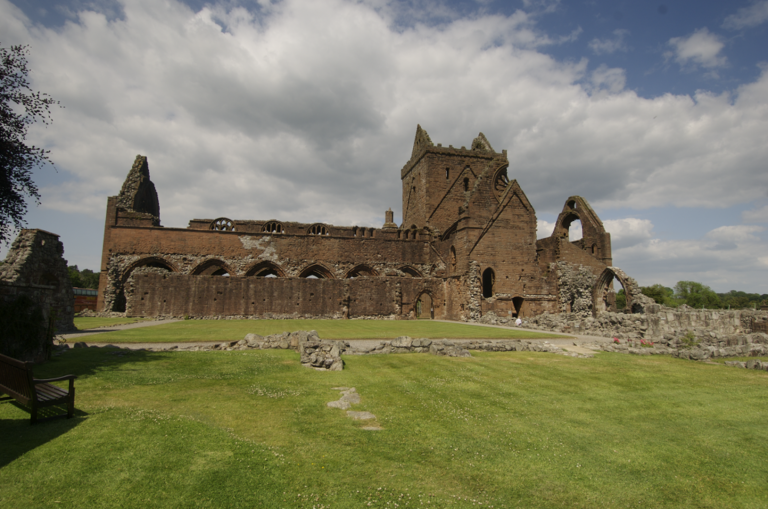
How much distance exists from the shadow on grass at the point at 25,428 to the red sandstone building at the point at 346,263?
2113 cm

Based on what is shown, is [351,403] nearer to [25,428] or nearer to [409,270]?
[25,428]

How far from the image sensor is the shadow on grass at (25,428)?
3.62 meters

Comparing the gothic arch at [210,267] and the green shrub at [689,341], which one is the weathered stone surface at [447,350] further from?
the gothic arch at [210,267]

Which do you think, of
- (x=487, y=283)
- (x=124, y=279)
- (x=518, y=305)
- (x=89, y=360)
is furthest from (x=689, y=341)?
(x=124, y=279)

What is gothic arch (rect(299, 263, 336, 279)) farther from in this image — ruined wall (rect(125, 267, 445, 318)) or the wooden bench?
the wooden bench

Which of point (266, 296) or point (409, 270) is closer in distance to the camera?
point (266, 296)

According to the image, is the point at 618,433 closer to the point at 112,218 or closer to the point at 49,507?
the point at 49,507

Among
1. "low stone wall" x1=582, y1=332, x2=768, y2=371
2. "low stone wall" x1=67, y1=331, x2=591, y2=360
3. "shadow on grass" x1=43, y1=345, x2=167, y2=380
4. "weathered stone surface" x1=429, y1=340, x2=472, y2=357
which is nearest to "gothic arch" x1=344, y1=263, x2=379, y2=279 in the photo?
"low stone wall" x1=582, y1=332, x2=768, y2=371

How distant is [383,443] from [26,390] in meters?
3.92

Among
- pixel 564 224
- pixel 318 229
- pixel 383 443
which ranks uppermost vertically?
pixel 564 224

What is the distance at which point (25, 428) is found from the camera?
4.13m

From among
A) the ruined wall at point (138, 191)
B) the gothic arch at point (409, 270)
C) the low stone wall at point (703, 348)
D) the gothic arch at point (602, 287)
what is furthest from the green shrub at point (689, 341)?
the ruined wall at point (138, 191)

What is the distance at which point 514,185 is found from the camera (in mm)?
29625

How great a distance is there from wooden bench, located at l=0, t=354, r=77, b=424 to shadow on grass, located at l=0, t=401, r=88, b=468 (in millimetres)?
110
